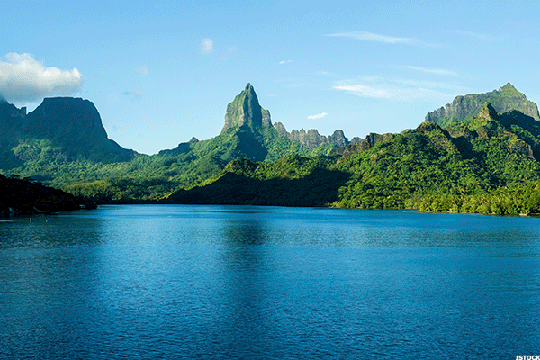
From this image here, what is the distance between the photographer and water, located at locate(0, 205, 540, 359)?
32469mm

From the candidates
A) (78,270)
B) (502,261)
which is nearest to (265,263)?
(78,270)

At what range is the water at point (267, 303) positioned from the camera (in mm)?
32469

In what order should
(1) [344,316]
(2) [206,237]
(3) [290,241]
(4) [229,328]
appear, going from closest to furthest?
(4) [229,328], (1) [344,316], (3) [290,241], (2) [206,237]

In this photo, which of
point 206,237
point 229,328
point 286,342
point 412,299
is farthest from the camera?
point 206,237

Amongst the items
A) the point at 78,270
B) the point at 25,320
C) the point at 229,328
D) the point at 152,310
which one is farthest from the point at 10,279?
the point at 229,328

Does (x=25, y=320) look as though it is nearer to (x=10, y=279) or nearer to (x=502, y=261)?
(x=10, y=279)

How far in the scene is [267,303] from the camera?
4497 cm

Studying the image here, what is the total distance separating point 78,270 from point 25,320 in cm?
2524

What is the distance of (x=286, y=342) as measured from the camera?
110 feet

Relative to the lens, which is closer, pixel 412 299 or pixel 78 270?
pixel 412 299

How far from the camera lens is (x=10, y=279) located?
55031mm

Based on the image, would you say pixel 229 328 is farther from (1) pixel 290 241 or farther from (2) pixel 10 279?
(1) pixel 290 241

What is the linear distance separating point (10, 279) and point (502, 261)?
6838 cm

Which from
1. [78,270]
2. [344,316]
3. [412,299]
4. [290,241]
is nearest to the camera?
[344,316]
